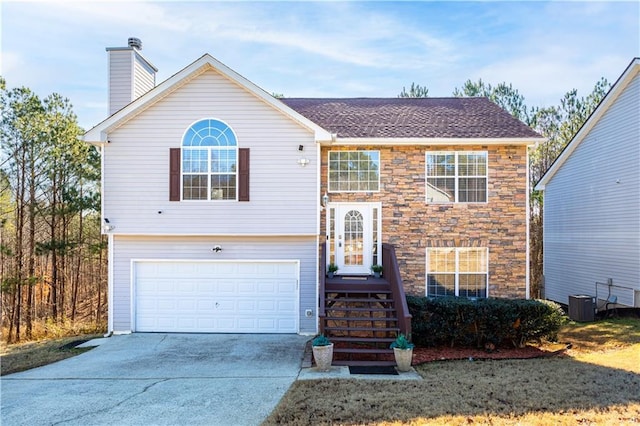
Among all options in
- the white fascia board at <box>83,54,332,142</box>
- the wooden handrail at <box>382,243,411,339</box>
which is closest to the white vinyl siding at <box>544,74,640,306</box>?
the wooden handrail at <box>382,243,411,339</box>

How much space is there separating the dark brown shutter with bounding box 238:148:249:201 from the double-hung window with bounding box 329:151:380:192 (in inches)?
93.9

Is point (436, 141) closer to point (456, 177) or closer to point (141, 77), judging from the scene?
point (456, 177)

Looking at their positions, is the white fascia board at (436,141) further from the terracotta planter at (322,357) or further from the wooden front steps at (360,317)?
the terracotta planter at (322,357)

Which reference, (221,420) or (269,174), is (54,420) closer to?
(221,420)

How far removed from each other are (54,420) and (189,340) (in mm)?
4774

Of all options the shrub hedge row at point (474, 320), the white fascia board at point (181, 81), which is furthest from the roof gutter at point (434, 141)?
the shrub hedge row at point (474, 320)

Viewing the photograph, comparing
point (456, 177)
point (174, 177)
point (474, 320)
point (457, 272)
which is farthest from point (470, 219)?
point (174, 177)

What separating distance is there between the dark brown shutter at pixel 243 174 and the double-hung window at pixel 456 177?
16.3 feet

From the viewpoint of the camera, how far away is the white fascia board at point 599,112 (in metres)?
13.3

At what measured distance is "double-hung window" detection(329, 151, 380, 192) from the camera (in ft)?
39.5

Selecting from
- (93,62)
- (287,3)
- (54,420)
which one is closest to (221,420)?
(54,420)

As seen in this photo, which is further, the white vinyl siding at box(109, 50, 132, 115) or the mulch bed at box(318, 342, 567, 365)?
the white vinyl siding at box(109, 50, 132, 115)

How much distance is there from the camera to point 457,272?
11883 mm

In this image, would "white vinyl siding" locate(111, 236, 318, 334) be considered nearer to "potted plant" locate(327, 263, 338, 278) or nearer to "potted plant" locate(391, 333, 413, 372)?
"potted plant" locate(327, 263, 338, 278)
